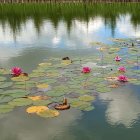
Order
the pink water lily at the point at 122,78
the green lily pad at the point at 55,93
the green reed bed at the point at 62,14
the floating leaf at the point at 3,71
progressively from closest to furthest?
the green lily pad at the point at 55,93
the pink water lily at the point at 122,78
the floating leaf at the point at 3,71
the green reed bed at the point at 62,14

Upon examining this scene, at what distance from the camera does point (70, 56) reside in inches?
442

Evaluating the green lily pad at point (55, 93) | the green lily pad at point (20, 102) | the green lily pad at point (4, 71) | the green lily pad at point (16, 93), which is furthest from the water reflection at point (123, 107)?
the green lily pad at point (4, 71)

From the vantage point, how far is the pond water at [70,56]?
6.01 meters

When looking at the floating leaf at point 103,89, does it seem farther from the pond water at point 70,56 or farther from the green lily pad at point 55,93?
the green lily pad at point 55,93

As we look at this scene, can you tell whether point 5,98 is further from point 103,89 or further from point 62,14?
point 62,14

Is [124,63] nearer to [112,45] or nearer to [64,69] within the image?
[64,69]

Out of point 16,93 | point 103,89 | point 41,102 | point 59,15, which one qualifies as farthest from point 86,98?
point 59,15

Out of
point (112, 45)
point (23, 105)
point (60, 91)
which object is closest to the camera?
point (23, 105)

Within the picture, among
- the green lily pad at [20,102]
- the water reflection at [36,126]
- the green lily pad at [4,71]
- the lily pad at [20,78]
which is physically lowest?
the water reflection at [36,126]

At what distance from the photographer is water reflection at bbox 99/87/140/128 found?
6.39 m

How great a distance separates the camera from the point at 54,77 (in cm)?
868

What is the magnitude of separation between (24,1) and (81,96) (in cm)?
2679

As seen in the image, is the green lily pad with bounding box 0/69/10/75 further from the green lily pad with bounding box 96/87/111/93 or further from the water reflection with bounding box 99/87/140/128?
the water reflection with bounding box 99/87/140/128

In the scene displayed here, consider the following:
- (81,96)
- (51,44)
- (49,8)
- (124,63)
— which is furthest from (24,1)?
(81,96)
